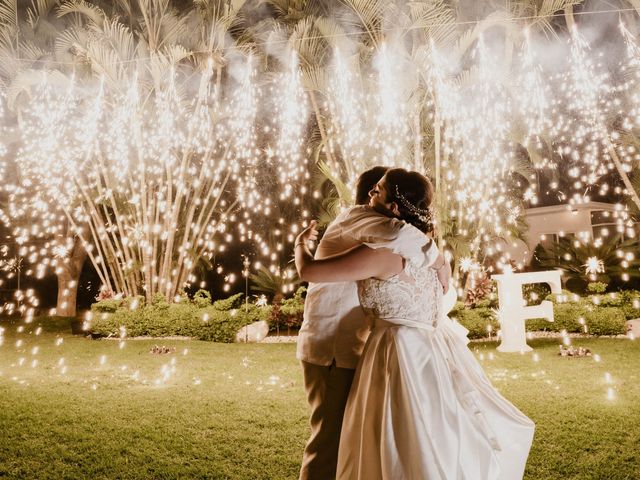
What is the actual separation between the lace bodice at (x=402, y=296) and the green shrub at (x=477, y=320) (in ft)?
26.8

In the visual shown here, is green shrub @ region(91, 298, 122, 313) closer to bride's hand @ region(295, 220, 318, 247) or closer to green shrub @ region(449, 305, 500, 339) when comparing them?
green shrub @ region(449, 305, 500, 339)

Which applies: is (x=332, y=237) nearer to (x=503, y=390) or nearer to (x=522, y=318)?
(x=503, y=390)

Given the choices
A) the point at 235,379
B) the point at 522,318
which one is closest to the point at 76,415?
the point at 235,379

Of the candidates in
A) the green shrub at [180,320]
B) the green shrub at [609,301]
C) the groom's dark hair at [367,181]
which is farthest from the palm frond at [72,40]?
the green shrub at [609,301]

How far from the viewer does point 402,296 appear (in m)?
2.64

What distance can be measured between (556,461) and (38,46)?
43.0 feet

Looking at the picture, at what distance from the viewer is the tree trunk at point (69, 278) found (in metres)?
16.3

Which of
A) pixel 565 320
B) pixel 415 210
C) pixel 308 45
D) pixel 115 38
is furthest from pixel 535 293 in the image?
pixel 415 210

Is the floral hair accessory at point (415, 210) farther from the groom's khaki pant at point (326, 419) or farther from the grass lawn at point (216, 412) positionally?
the grass lawn at point (216, 412)

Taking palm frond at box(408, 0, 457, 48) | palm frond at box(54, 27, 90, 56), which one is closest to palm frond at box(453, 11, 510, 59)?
palm frond at box(408, 0, 457, 48)

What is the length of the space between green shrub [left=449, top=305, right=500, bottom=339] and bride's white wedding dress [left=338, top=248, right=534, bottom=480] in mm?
8021

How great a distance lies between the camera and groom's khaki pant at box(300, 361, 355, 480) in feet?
9.25

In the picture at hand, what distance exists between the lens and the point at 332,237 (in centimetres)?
276

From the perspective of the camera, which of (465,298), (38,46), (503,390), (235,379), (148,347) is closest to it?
(503,390)
